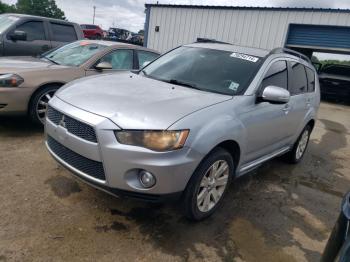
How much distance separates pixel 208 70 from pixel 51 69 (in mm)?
2544

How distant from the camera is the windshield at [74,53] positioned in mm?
5719

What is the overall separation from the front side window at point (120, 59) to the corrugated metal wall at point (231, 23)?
11.6m

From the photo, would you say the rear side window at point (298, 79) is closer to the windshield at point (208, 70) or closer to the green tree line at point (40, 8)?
the windshield at point (208, 70)

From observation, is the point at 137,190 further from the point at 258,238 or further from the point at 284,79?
the point at 284,79

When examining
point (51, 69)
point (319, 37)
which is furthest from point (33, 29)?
point (319, 37)

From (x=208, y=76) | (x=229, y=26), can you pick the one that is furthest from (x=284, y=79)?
(x=229, y=26)

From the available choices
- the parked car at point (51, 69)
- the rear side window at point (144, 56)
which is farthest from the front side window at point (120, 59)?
the rear side window at point (144, 56)

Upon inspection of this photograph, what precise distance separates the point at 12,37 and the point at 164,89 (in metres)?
5.24

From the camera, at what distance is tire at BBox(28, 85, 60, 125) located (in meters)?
5.04

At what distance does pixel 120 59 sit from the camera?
20.1 feet

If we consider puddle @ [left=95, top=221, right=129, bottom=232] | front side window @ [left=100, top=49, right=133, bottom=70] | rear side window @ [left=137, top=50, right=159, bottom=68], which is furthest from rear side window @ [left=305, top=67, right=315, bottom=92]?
puddle @ [left=95, top=221, right=129, bottom=232]

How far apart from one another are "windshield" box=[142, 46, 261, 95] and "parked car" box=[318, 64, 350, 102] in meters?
12.3

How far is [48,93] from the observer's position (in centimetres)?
518

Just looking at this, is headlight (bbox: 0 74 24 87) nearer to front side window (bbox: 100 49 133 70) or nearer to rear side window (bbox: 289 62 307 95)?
front side window (bbox: 100 49 133 70)
